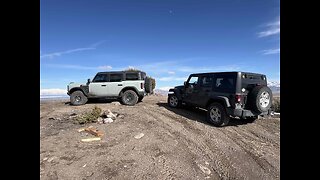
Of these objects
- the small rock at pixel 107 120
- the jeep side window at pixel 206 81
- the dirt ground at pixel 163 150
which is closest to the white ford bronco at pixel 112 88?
the dirt ground at pixel 163 150

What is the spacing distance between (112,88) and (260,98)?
8334 millimetres

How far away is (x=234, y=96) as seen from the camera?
8.85 m

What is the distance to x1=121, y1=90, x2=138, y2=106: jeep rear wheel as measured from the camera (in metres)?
13.8

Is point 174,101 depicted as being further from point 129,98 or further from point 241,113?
point 241,113

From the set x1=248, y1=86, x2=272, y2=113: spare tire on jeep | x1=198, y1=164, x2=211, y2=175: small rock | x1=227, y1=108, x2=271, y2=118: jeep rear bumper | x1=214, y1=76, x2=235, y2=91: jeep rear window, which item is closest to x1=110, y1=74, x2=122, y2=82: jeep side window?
x1=214, y1=76, x2=235, y2=91: jeep rear window

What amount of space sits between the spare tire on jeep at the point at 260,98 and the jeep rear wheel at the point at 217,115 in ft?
3.39

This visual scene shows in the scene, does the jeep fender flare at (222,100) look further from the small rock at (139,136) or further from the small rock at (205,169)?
the small rock at (205,169)

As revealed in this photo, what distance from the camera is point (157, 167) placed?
5.79 m

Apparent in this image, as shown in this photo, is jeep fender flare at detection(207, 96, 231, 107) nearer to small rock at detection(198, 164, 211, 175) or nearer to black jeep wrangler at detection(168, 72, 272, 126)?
black jeep wrangler at detection(168, 72, 272, 126)

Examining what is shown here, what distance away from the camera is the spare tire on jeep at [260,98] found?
344 inches

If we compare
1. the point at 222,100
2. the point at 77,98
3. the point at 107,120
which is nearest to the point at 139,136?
the point at 107,120
